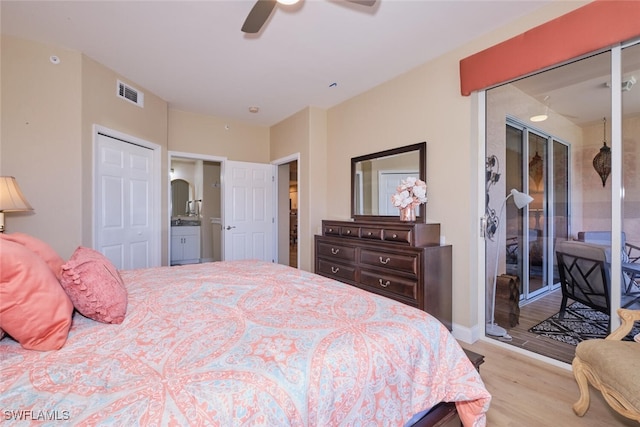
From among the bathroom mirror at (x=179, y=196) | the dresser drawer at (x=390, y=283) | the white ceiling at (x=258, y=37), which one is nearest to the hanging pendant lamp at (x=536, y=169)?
the white ceiling at (x=258, y=37)

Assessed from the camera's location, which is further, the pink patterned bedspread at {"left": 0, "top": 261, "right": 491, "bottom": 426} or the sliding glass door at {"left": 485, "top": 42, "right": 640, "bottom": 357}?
the sliding glass door at {"left": 485, "top": 42, "right": 640, "bottom": 357}

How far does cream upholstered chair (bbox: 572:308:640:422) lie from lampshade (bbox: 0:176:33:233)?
12.3 ft

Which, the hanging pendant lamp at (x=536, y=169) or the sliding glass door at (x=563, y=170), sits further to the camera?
the hanging pendant lamp at (x=536, y=169)

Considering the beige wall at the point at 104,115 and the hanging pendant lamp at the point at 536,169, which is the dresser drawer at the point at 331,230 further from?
the beige wall at the point at 104,115

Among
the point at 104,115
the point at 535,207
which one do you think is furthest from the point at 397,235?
the point at 104,115

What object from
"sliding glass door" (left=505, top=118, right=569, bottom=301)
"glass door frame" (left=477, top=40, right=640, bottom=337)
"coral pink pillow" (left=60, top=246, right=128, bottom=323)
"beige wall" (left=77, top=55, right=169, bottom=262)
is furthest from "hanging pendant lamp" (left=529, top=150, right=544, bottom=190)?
"beige wall" (left=77, top=55, right=169, bottom=262)

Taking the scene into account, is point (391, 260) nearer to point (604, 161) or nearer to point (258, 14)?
point (604, 161)

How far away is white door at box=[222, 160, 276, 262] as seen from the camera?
474 cm

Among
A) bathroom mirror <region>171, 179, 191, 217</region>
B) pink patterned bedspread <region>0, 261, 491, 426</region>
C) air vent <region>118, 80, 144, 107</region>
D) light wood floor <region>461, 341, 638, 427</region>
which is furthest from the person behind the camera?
bathroom mirror <region>171, 179, 191, 217</region>

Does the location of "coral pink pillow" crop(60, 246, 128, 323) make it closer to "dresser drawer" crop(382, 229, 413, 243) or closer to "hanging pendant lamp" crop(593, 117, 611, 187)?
"dresser drawer" crop(382, 229, 413, 243)

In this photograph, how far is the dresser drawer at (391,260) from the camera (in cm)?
257

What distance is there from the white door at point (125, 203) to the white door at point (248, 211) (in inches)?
42.2

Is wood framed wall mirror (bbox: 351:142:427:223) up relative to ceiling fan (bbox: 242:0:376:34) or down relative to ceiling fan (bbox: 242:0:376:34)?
down

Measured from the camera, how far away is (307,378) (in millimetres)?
858
